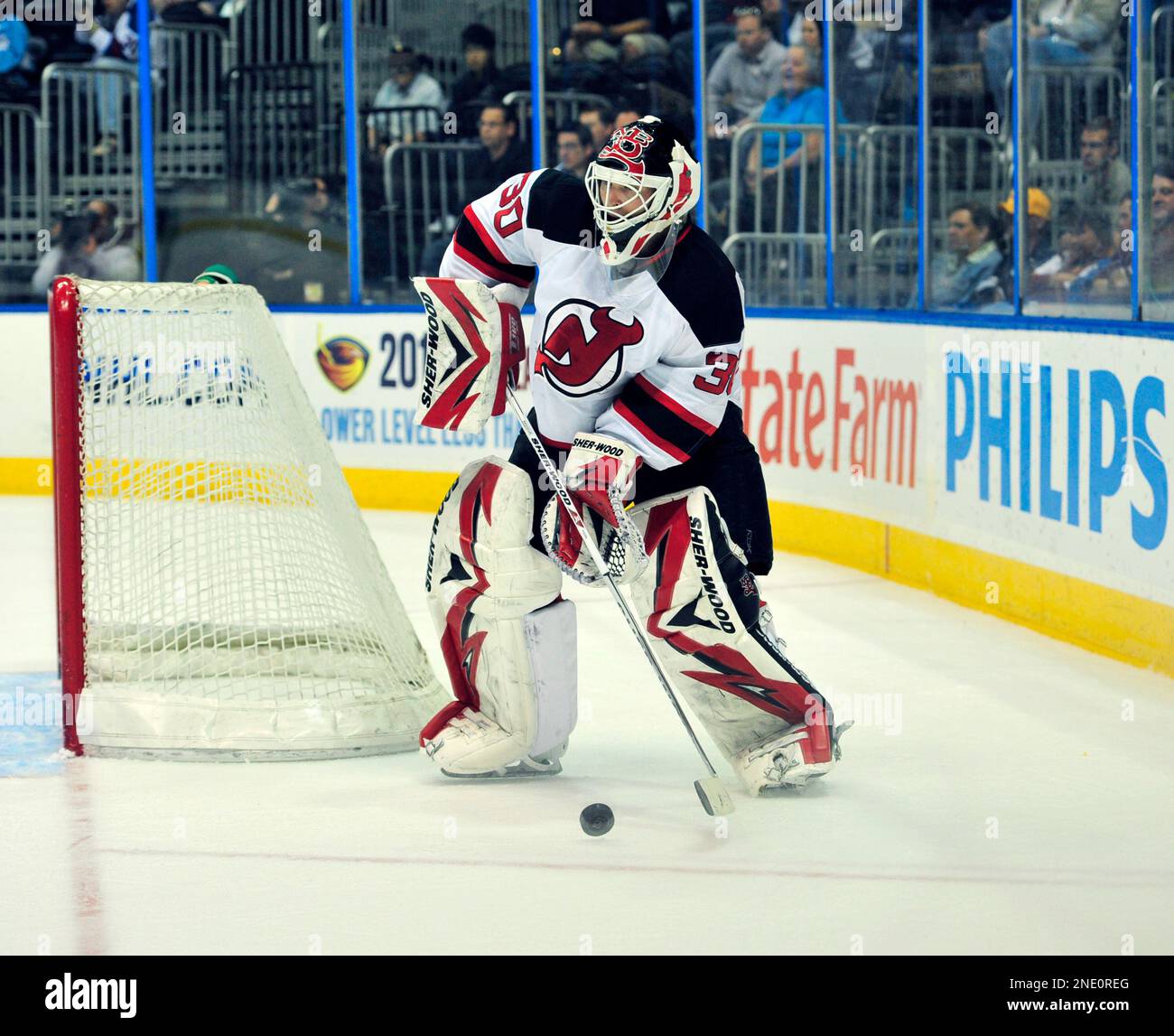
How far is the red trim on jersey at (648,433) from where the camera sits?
11.7ft

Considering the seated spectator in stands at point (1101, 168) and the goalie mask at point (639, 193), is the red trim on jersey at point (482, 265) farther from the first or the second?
the seated spectator in stands at point (1101, 168)

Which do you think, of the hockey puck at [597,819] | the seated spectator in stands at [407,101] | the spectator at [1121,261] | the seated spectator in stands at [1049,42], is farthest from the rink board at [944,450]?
the hockey puck at [597,819]

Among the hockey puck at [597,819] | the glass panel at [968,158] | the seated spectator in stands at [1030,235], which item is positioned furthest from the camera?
the glass panel at [968,158]

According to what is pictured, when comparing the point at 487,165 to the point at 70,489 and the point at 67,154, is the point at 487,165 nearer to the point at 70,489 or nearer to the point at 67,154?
the point at 67,154

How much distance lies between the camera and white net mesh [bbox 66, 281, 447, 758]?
4055mm

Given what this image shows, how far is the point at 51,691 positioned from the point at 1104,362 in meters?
2.80

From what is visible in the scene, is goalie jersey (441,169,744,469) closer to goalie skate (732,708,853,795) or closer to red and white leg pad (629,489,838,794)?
red and white leg pad (629,489,838,794)

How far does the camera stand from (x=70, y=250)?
959cm

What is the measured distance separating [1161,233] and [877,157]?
82.2 inches

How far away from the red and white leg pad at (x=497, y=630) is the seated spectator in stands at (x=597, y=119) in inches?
201

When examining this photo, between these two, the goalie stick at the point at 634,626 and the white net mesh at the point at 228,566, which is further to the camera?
the white net mesh at the point at 228,566

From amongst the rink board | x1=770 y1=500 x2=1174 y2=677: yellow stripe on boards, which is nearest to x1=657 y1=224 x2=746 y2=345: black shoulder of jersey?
the rink board

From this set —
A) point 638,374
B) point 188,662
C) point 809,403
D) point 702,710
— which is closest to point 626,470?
point 638,374
